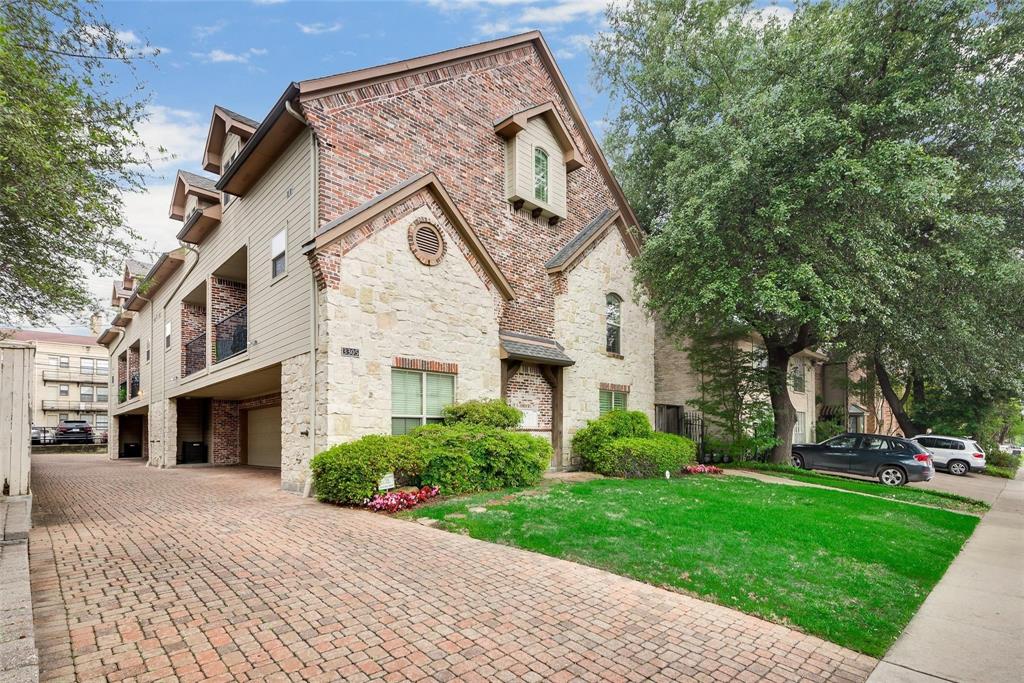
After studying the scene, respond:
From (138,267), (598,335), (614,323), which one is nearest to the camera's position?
(598,335)

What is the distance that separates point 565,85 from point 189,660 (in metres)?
18.2

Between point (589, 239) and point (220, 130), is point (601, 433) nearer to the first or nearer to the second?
point (589, 239)

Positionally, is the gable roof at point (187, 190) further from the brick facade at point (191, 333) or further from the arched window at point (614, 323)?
the arched window at point (614, 323)

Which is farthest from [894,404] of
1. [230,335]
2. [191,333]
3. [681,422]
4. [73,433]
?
[73,433]

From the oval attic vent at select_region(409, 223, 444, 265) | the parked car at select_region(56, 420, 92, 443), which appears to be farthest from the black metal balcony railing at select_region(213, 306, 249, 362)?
the parked car at select_region(56, 420, 92, 443)

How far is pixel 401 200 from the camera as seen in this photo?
36.5ft

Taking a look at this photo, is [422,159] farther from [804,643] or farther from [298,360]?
[804,643]

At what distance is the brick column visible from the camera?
62.9 feet

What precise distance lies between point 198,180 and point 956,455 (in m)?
32.8

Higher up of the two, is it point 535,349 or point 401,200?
point 401,200

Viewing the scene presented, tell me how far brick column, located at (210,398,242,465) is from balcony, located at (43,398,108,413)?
2027 inches

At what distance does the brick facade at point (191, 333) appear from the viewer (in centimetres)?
1734

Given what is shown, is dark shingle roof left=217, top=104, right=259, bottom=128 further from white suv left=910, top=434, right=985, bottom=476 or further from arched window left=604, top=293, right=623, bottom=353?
white suv left=910, top=434, right=985, bottom=476

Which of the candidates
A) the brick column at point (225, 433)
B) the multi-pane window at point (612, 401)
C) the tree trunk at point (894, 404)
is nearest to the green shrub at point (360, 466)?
the multi-pane window at point (612, 401)
